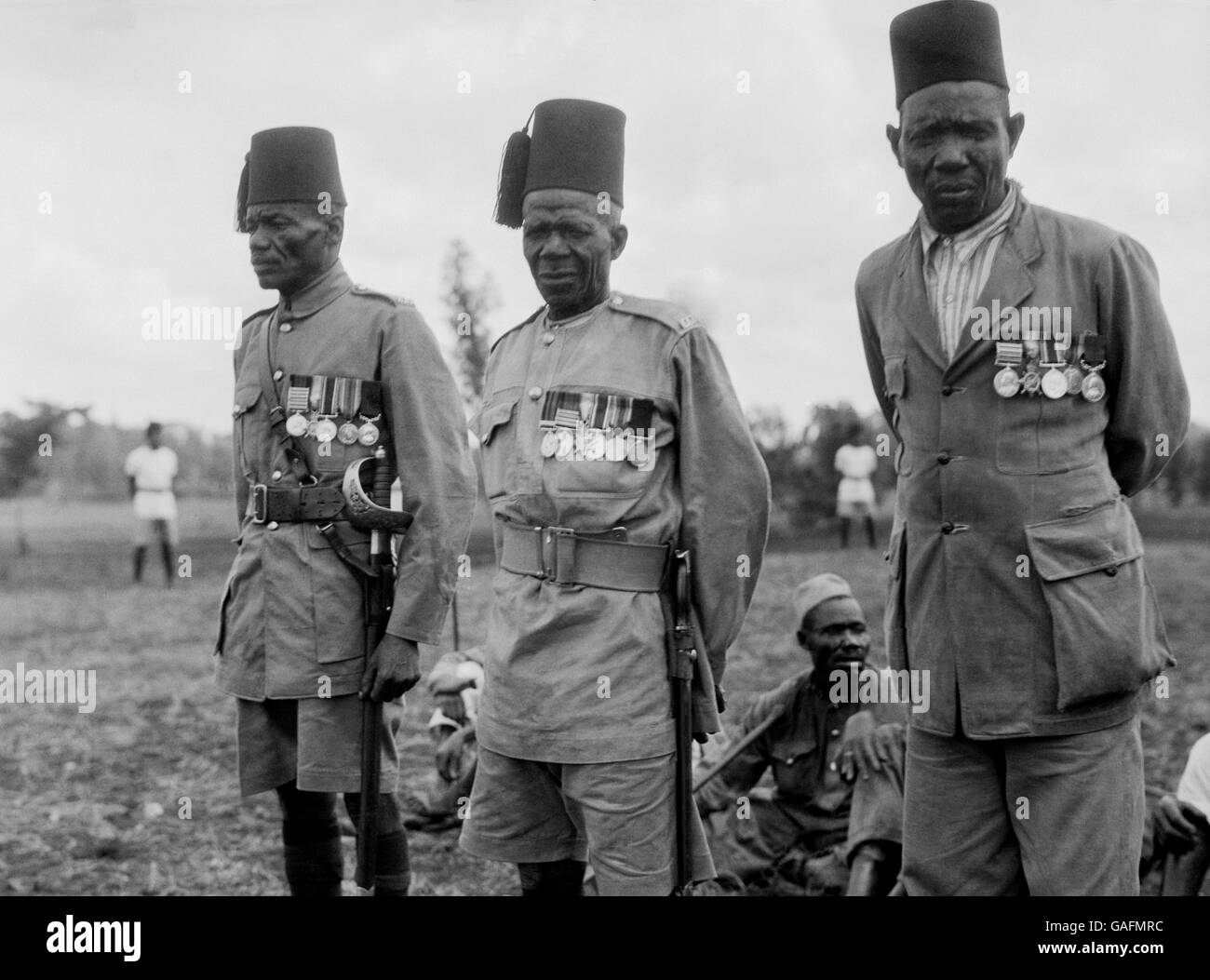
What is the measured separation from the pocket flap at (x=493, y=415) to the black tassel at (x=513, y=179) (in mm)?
480

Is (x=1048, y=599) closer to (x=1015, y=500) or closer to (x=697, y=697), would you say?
(x=1015, y=500)

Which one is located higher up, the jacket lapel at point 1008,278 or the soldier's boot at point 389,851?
the jacket lapel at point 1008,278

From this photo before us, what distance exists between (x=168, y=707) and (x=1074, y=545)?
5.14 metres

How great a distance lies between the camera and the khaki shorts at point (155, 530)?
938 centimetres

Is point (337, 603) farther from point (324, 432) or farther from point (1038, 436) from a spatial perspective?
point (1038, 436)

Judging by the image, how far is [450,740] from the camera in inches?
203

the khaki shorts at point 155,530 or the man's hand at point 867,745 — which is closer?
the man's hand at point 867,745

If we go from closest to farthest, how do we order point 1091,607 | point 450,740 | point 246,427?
point 1091,607, point 246,427, point 450,740

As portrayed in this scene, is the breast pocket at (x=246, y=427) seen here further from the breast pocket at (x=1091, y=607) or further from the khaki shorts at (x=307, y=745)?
the breast pocket at (x=1091, y=607)

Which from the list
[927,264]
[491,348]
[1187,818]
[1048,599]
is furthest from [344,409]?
[1187,818]

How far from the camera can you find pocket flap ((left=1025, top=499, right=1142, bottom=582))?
3.03 meters

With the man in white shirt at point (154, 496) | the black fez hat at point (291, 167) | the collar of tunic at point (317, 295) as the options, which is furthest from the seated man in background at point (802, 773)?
the man in white shirt at point (154, 496)

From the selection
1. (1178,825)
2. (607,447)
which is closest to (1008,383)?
(607,447)

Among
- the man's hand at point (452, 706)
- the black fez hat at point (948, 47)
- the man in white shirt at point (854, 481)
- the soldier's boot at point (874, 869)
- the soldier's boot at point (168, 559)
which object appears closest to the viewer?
the black fez hat at point (948, 47)
